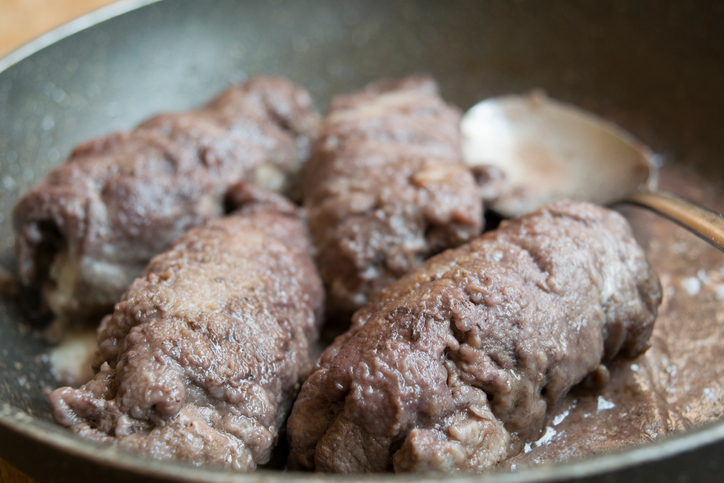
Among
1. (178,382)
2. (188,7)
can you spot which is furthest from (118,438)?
(188,7)

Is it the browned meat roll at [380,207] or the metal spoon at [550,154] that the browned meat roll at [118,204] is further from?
the metal spoon at [550,154]

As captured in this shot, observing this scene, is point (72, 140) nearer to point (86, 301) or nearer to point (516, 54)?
point (86, 301)

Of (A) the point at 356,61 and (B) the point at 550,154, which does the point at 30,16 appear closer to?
(A) the point at 356,61

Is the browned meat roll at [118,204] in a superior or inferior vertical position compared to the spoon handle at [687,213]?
superior

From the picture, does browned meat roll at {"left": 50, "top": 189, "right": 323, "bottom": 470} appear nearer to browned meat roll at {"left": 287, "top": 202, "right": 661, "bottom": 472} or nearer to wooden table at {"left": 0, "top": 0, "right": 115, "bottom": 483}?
browned meat roll at {"left": 287, "top": 202, "right": 661, "bottom": 472}

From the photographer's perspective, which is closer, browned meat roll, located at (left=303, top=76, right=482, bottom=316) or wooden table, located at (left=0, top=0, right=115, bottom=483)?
browned meat roll, located at (left=303, top=76, right=482, bottom=316)

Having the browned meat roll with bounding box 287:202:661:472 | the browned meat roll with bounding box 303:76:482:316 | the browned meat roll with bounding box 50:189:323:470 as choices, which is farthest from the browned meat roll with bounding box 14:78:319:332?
the browned meat roll with bounding box 287:202:661:472

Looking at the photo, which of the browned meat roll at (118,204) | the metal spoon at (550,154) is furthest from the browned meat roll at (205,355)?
the metal spoon at (550,154)

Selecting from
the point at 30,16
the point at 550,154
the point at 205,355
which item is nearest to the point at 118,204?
the point at 205,355
